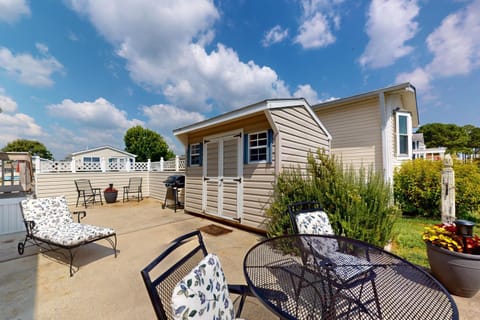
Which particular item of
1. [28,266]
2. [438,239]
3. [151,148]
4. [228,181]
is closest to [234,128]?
[228,181]

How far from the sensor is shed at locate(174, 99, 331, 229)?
4.01m

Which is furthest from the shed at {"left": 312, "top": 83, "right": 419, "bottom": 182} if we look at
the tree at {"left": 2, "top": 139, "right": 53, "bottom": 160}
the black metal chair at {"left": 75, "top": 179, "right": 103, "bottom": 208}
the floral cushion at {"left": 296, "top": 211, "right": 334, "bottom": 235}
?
the tree at {"left": 2, "top": 139, "right": 53, "bottom": 160}

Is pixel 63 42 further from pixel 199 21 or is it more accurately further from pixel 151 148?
pixel 151 148

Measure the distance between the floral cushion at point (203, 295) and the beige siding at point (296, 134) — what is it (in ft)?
10.2

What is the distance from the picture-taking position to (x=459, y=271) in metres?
2.01

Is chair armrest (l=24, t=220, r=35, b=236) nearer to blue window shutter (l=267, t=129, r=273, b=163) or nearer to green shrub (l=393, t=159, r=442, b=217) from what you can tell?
blue window shutter (l=267, t=129, r=273, b=163)

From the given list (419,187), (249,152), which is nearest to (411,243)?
(419,187)

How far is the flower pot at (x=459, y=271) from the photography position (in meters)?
1.96

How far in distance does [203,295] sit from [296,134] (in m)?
4.04

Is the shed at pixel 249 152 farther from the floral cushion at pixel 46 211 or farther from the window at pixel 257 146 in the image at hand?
the floral cushion at pixel 46 211

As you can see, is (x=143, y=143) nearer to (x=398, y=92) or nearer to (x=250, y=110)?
(x=250, y=110)

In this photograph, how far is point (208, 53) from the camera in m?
8.22

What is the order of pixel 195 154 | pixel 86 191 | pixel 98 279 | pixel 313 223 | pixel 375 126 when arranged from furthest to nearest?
1. pixel 86 191
2. pixel 375 126
3. pixel 195 154
4. pixel 98 279
5. pixel 313 223

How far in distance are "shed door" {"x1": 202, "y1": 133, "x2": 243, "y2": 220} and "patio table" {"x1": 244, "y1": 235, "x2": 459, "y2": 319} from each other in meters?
2.67
